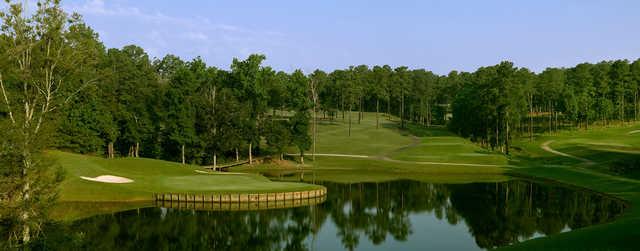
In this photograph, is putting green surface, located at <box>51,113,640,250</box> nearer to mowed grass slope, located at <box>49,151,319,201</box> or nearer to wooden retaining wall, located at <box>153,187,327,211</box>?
mowed grass slope, located at <box>49,151,319,201</box>

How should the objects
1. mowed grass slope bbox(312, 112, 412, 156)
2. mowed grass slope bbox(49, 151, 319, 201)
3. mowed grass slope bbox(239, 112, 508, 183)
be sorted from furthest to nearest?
1. mowed grass slope bbox(312, 112, 412, 156)
2. mowed grass slope bbox(239, 112, 508, 183)
3. mowed grass slope bbox(49, 151, 319, 201)

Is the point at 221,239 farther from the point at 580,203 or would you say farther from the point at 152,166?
the point at 580,203

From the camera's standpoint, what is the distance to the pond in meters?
34.9

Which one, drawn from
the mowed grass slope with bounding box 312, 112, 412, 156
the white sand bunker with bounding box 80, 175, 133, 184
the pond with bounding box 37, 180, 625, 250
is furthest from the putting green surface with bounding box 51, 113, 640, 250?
the pond with bounding box 37, 180, 625, 250

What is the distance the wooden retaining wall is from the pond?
6.53 ft

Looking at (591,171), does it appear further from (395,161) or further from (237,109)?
(237,109)

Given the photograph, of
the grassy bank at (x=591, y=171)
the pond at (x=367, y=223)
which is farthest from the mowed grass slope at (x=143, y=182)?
the grassy bank at (x=591, y=171)

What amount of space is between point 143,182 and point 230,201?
11.6m

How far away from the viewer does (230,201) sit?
50281 mm

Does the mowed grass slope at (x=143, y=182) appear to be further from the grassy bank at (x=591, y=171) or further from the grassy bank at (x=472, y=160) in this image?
the grassy bank at (x=591, y=171)

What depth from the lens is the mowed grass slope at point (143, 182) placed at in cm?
5022

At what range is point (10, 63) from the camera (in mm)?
21188

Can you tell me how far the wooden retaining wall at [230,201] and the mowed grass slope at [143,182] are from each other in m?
1.28

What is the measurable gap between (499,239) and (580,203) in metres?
20.8
